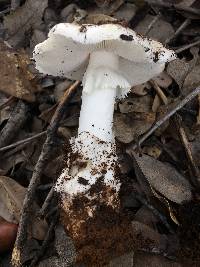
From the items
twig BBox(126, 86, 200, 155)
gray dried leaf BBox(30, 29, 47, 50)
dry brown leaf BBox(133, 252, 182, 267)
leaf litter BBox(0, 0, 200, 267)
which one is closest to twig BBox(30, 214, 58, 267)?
leaf litter BBox(0, 0, 200, 267)

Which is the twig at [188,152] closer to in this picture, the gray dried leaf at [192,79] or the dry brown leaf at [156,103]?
the dry brown leaf at [156,103]

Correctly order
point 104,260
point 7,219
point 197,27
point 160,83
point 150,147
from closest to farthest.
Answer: point 104,260 < point 7,219 < point 150,147 < point 160,83 < point 197,27

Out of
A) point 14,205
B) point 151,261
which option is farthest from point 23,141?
point 151,261

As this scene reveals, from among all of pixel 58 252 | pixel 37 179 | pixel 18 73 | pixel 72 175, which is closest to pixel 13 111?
pixel 18 73

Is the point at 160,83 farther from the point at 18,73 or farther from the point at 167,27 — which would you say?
the point at 18,73

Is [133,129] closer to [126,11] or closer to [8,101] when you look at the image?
[8,101]

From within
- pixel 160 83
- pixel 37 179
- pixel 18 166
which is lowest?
Result: pixel 18 166

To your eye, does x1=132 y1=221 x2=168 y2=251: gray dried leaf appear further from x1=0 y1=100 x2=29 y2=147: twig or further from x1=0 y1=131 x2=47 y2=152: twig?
x1=0 y1=100 x2=29 y2=147: twig

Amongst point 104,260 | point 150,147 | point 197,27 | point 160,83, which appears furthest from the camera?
point 197,27
